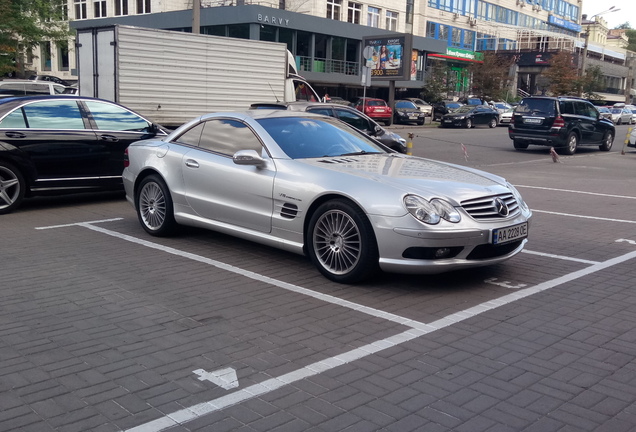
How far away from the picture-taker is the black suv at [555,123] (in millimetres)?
22359

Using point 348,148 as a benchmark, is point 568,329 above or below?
below

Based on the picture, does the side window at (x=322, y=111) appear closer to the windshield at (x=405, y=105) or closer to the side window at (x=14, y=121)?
the side window at (x=14, y=121)

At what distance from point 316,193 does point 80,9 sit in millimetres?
54612

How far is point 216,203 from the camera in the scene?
7285mm

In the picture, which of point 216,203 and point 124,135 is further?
point 124,135

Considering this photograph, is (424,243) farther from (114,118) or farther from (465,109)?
(465,109)

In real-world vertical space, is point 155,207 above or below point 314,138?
below

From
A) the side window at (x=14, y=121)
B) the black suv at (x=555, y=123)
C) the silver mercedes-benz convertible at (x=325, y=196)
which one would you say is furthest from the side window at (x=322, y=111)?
the black suv at (x=555, y=123)

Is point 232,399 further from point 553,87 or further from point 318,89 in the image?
point 553,87

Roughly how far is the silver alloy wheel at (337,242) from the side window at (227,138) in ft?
3.96

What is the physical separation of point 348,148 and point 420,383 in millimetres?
3688

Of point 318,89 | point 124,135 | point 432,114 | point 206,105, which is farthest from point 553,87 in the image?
point 124,135

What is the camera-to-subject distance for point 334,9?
51094 millimetres

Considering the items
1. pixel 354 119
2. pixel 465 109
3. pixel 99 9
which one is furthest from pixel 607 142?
pixel 99 9
